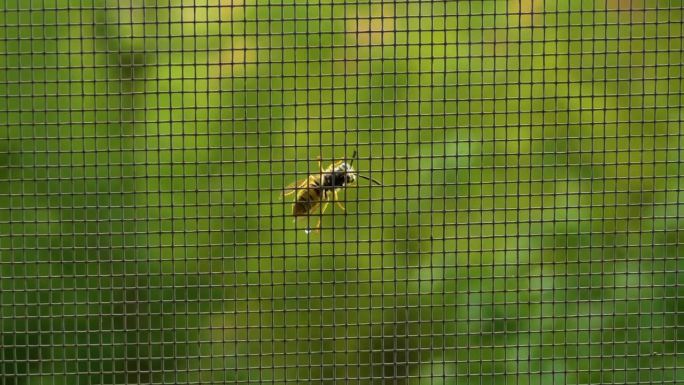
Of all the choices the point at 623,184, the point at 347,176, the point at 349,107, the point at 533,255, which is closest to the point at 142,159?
the point at 349,107

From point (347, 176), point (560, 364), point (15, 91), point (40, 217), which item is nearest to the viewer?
point (347, 176)

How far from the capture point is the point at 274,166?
2.67 meters

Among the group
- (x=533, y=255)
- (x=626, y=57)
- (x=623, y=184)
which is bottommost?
(x=533, y=255)

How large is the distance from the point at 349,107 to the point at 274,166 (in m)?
0.28

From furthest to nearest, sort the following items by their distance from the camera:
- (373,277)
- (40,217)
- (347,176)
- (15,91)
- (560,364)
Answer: (373,277) < (15,91) < (40,217) < (560,364) < (347,176)

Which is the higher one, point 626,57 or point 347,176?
point 626,57

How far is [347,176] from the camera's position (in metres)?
1.88

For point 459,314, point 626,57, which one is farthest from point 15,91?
point 626,57

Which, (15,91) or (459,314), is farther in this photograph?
(15,91)

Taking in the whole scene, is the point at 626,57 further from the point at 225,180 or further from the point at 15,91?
the point at 15,91

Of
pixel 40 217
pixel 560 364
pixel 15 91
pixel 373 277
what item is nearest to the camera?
pixel 560 364

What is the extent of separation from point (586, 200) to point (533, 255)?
0.71 ft

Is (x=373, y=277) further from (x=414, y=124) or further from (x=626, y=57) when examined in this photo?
(x=626, y=57)

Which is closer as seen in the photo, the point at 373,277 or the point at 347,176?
the point at 347,176
